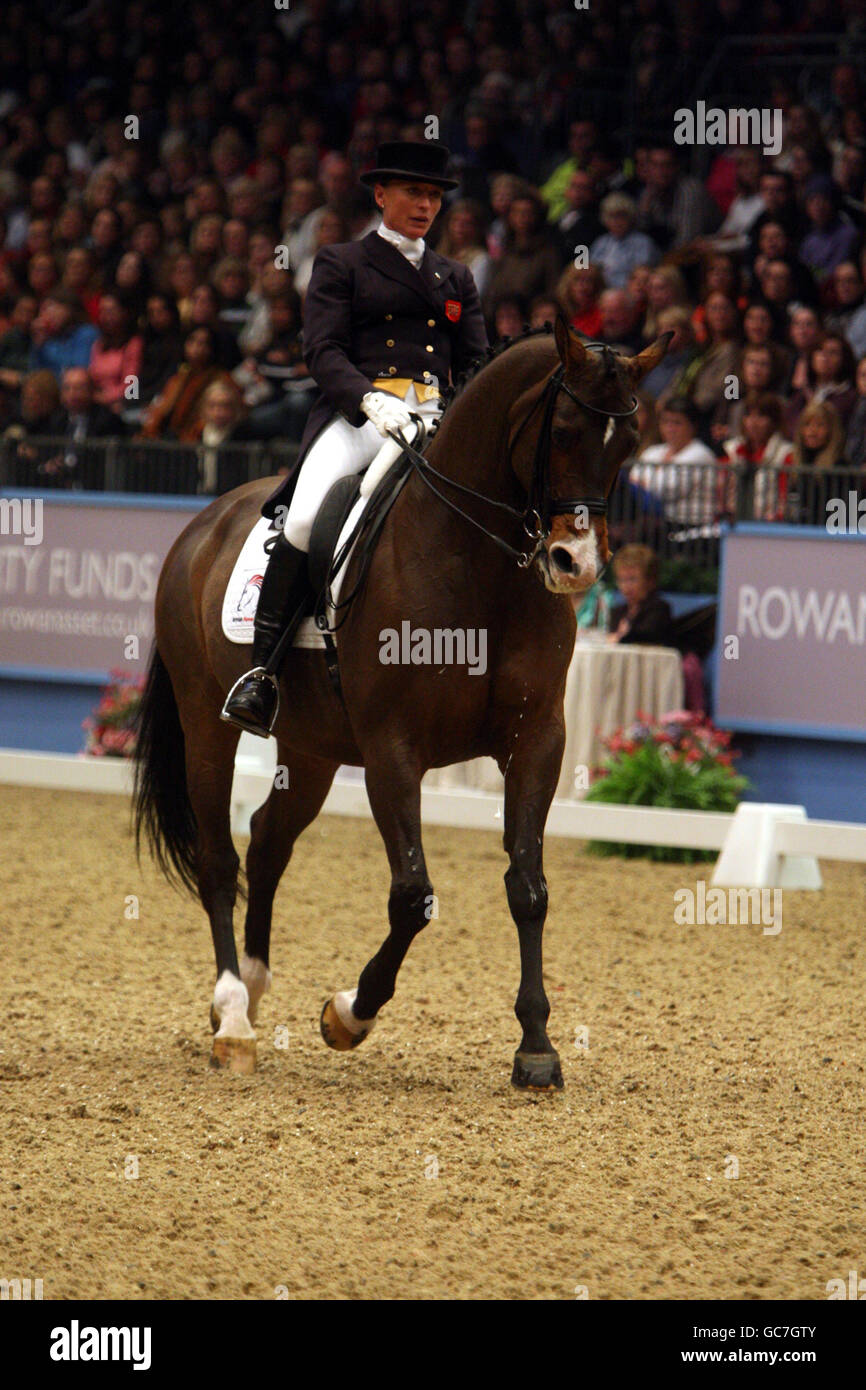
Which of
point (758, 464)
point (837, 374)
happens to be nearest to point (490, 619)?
point (758, 464)

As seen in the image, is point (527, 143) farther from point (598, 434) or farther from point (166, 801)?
point (598, 434)

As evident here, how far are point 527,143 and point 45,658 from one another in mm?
6194

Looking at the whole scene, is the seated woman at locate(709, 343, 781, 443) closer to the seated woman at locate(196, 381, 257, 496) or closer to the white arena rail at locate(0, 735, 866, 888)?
the white arena rail at locate(0, 735, 866, 888)

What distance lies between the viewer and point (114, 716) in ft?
40.5

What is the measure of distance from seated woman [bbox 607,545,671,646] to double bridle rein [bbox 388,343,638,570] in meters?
5.49

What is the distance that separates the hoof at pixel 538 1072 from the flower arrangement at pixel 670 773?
16.3 ft

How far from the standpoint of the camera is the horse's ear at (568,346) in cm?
484

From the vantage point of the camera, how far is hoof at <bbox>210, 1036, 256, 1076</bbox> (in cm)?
573

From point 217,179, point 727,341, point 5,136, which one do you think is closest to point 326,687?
point 727,341

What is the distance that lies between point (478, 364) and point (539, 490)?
0.60 m

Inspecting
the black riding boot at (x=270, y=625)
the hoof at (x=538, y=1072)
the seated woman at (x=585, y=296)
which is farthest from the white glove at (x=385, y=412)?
the seated woman at (x=585, y=296)

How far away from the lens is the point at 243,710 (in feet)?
19.1

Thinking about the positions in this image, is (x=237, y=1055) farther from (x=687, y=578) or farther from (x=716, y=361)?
(x=716, y=361)

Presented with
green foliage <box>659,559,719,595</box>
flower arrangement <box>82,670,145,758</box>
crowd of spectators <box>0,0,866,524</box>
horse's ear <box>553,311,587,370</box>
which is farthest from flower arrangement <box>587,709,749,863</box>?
horse's ear <box>553,311,587,370</box>
